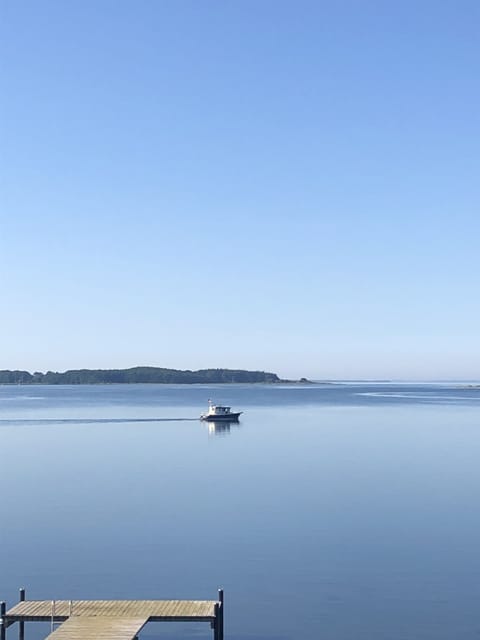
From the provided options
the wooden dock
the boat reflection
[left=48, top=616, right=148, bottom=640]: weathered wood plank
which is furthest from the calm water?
the boat reflection

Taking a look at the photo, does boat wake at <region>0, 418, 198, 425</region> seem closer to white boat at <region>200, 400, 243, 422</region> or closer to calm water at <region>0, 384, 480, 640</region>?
white boat at <region>200, 400, 243, 422</region>

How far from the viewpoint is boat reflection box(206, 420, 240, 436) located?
8469 cm

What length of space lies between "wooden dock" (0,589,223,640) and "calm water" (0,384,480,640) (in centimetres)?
101

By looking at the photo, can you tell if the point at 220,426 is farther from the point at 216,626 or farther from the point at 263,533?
the point at 216,626

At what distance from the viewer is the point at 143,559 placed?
98.9 feet

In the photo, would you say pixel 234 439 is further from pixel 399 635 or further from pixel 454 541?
pixel 399 635

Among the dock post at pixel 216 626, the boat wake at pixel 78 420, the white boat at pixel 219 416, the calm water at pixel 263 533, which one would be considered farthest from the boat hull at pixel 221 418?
the dock post at pixel 216 626

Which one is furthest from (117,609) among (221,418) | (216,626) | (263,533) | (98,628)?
(221,418)

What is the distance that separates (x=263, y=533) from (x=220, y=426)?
59.2 metres

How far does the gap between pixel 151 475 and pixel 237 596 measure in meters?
25.9

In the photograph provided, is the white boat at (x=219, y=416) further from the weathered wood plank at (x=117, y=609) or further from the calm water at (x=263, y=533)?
the weathered wood plank at (x=117, y=609)

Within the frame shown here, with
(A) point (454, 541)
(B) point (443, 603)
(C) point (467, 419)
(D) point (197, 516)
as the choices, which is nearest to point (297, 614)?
(B) point (443, 603)

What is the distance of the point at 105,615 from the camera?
875 inches

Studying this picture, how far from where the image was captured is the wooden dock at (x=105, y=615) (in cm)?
2119
